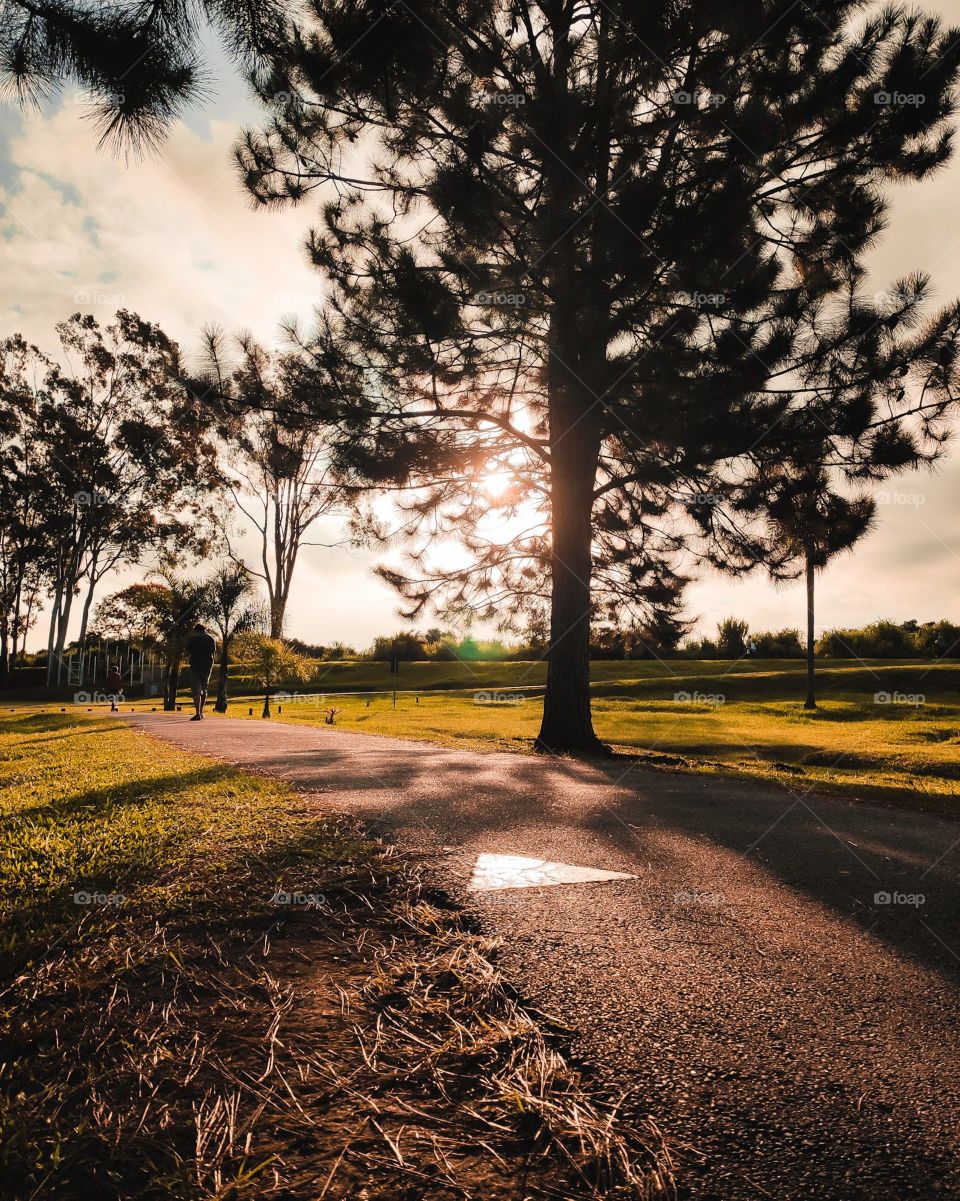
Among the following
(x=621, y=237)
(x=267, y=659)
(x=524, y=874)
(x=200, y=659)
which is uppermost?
(x=621, y=237)

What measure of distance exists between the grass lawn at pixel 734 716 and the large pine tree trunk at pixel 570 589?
1039 mm

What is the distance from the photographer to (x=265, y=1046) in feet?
5.02

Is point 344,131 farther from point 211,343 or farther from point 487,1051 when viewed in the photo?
point 487,1051

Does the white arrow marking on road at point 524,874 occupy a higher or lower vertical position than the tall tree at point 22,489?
lower

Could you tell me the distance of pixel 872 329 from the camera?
875 cm

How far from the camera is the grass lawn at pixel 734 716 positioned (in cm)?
988

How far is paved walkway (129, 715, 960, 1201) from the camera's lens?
4.13ft

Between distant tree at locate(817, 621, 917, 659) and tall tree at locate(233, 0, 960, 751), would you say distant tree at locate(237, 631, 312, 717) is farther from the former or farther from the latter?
distant tree at locate(817, 621, 917, 659)

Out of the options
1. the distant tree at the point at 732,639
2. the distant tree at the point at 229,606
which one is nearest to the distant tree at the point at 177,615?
the distant tree at the point at 229,606

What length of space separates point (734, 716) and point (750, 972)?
22497mm

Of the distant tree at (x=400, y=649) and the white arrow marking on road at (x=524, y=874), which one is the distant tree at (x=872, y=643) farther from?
the white arrow marking on road at (x=524, y=874)

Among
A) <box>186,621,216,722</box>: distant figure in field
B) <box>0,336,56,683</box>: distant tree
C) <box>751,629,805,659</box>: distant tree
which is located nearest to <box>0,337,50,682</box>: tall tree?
Answer: <box>0,336,56,683</box>: distant tree

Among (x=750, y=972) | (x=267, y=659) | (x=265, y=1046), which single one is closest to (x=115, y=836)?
(x=265, y=1046)

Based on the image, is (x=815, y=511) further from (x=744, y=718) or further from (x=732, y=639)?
(x=732, y=639)
